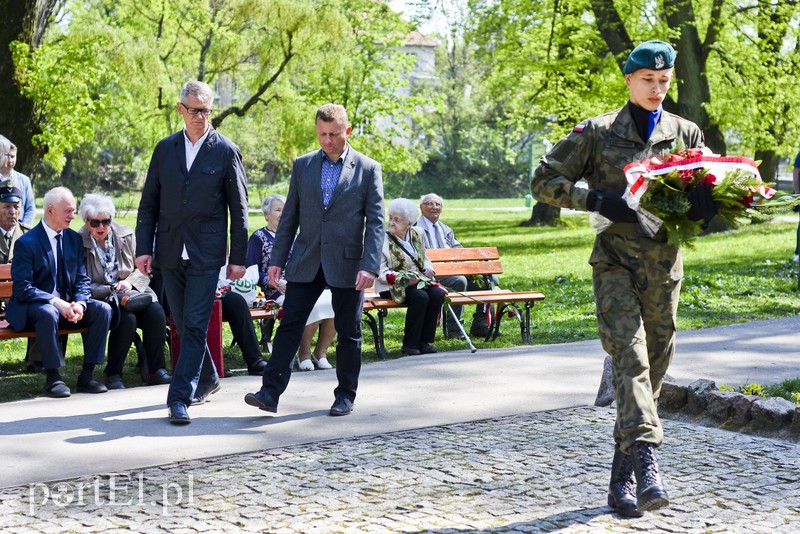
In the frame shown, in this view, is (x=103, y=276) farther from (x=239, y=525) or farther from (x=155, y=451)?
(x=239, y=525)

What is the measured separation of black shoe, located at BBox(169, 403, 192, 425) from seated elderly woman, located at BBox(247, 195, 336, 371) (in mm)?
2214

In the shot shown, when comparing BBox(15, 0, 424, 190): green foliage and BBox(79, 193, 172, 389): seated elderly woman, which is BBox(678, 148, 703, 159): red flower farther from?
BBox(15, 0, 424, 190): green foliage

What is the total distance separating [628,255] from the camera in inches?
212

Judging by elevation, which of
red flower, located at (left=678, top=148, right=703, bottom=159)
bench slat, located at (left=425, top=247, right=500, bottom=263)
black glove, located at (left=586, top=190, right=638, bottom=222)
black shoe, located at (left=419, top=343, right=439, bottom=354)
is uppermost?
red flower, located at (left=678, top=148, right=703, bottom=159)

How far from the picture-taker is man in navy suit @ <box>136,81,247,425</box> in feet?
24.2

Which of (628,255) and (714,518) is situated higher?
(628,255)

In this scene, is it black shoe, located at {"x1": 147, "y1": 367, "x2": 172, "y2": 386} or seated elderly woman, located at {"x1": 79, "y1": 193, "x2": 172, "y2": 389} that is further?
black shoe, located at {"x1": 147, "y1": 367, "x2": 172, "y2": 386}

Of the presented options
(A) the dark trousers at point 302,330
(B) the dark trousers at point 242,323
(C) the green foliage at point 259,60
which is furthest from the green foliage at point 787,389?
(C) the green foliage at point 259,60

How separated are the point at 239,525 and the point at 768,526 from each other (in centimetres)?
234

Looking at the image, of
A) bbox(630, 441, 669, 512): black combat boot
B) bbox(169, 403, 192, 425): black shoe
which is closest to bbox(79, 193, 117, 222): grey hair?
bbox(169, 403, 192, 425): black shoe

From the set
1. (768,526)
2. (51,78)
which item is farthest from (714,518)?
(51,78)

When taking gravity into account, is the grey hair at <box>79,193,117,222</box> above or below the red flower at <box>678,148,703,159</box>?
below

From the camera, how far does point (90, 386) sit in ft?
28.1

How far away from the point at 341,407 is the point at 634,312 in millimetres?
2792
